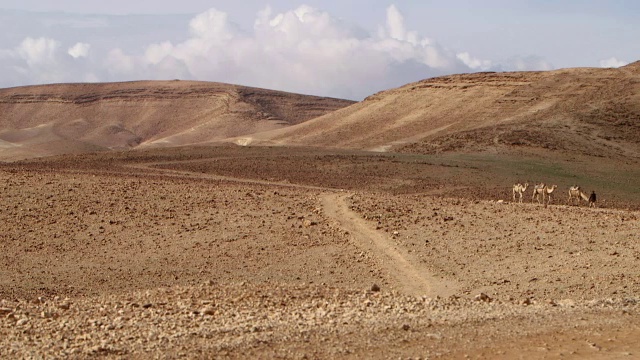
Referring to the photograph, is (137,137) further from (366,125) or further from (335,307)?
(335,307)

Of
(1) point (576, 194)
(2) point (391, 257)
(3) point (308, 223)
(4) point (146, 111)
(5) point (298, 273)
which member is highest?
(4) point (146, 111)

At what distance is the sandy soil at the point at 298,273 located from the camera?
38.8ft

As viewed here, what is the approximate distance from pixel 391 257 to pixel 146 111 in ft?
487

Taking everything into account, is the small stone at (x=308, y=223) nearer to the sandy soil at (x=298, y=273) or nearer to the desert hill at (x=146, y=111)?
the sandy soil at (x=298, y=273)

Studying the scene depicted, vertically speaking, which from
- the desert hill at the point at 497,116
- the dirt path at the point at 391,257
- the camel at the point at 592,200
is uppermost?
the desert hill at the point at 497,116

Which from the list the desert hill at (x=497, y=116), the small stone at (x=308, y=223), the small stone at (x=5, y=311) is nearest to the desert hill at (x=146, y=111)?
the desert hill at (x=497, y=116)

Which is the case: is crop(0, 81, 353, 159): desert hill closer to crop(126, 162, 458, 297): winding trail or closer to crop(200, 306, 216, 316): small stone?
crop(126, 162, 458, 297): winding trail

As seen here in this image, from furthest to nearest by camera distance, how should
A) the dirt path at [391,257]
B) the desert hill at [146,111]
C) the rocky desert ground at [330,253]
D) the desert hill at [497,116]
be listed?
the desert hill at [146,111] → the desert hill at [497,116] → the dirt path at [391,257] → the rocky desert ground at [330,253]

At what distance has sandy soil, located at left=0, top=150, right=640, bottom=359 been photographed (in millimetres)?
11812

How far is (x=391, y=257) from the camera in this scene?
886 inches

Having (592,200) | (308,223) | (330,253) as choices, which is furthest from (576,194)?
(330,253)

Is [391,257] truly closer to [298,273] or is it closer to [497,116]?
[298,273]

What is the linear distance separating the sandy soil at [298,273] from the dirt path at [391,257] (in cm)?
6

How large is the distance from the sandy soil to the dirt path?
6 cm
